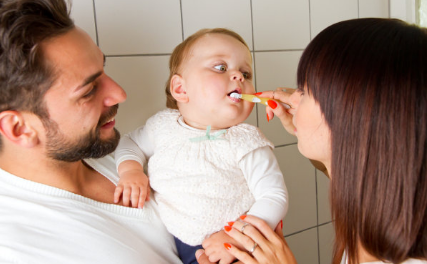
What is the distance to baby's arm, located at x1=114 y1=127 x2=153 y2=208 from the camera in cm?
98

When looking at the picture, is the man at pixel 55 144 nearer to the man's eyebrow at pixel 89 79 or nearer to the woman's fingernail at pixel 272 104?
the man's eyebrow at pixel 89 79

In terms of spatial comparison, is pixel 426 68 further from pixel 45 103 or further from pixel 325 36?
pixel 45 103

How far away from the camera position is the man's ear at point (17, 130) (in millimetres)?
831

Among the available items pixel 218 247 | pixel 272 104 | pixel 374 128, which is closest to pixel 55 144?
pixel 218 247

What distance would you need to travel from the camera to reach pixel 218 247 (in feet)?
2.99

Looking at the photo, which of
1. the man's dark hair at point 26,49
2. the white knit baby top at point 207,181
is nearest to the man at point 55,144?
the man's dark hair at point 26,49

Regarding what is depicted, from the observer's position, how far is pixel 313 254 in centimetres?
176

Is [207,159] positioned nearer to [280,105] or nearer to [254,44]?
[280,105]

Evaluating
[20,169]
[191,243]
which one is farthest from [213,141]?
[20,169]

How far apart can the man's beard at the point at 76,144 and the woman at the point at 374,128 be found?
1.87 ft

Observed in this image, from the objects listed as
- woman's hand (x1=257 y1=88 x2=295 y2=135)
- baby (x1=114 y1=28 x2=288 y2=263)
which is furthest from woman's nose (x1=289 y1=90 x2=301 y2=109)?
baby (x1=114 y1=28 x2=288 y2=263)

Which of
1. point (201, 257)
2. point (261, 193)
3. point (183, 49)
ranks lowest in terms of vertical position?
point (201, 257)

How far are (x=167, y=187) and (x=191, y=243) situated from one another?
0.18 metres

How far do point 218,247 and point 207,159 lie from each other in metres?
0.25
